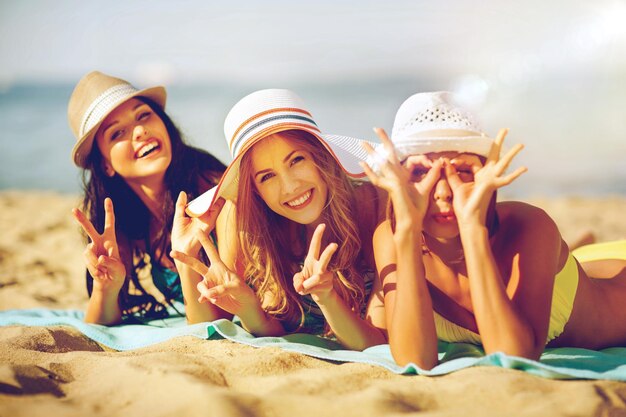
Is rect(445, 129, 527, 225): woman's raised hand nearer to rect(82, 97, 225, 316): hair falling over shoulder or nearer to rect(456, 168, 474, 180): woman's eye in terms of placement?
rect(456, 168, 474, 180): woman's eye

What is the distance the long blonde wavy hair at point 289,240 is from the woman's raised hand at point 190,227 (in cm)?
15

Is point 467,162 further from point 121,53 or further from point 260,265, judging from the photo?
point 121,53

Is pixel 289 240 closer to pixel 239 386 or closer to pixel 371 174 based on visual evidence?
pixel 371 174

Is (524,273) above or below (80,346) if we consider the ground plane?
above

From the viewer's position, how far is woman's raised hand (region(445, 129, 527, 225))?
7.49 ft

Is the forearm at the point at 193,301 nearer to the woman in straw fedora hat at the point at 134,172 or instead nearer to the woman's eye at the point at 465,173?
the woman in straw fedora hat at the point at 134,172

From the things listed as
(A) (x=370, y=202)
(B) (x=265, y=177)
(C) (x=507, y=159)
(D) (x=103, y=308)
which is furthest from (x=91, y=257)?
(C) (x=507, y=159)

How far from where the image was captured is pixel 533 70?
16.8 m

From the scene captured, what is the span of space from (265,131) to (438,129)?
2.65 ft

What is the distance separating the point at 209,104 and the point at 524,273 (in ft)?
45.6

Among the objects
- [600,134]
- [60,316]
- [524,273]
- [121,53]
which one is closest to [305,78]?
[121,53]

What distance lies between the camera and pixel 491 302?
2311 mm

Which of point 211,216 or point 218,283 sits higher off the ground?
point 211,216

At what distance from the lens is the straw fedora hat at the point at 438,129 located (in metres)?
2.47
